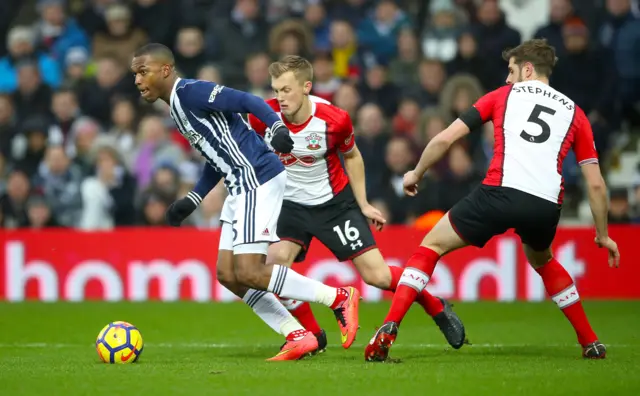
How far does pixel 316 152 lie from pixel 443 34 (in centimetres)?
758

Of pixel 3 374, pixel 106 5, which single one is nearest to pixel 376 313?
pixel 3 374

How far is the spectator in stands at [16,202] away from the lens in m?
14.5

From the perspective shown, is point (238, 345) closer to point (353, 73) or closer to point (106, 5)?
point (353, 73)

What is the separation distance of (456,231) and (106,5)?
34.4ft

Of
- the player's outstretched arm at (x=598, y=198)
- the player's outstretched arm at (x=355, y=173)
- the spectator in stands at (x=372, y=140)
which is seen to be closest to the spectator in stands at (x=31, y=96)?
the spectator in stands at (x=372, y=140)

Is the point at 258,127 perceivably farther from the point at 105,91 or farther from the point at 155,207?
the point at 105,91

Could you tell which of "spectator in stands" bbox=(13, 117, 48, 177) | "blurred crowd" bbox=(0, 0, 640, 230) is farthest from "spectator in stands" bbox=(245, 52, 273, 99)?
"spectator in stands" bbox=(13, 117, 48, 177)

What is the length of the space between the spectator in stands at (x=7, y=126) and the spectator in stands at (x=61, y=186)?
37.2 inches

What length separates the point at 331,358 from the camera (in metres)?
7.77

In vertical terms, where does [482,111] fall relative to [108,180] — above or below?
above

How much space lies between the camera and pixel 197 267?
13344 millimetres

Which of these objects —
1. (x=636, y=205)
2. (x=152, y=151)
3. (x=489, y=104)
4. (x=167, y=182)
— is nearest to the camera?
(x=489, y=104)

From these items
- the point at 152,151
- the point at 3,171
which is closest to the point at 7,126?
the point at 3,171

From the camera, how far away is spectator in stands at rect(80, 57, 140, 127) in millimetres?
15500
